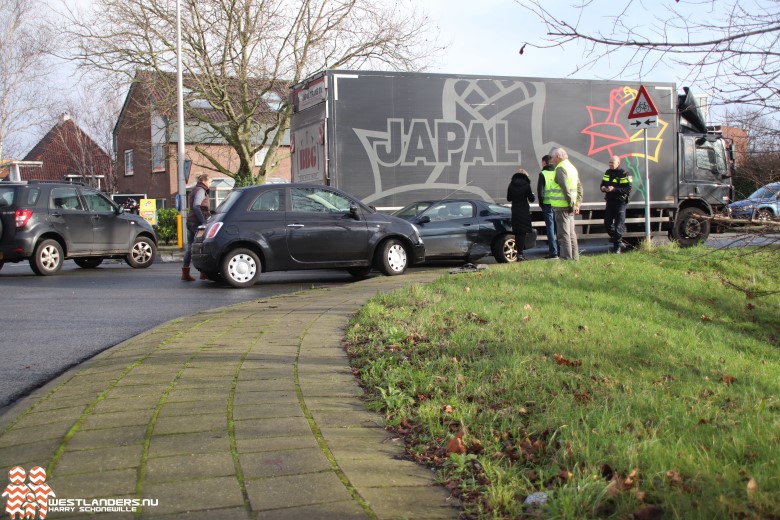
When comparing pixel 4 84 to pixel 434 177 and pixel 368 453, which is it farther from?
pixel 368 453

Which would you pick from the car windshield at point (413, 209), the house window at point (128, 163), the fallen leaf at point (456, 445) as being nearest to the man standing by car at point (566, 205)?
the car windshield at point (413, 209)

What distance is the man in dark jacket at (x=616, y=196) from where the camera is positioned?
14.7m

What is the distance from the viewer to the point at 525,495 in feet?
10.3

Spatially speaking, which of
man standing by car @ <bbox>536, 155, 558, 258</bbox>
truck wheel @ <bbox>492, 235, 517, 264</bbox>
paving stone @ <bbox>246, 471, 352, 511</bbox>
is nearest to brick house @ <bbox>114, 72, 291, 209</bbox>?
truck wheel @ <bbox>492, 235, 517, 264</bbox>

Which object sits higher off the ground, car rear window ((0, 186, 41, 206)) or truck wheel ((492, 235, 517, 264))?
car rear window ((0, 186, 41, 206))

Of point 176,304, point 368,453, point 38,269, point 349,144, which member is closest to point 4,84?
point 38,269

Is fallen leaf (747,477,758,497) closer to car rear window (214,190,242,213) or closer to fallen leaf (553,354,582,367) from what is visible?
fallen leaf (553,354,582,367)

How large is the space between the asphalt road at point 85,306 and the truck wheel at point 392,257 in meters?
0.85

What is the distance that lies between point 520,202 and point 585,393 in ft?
32.4

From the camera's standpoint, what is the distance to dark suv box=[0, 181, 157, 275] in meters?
Result: 13.9

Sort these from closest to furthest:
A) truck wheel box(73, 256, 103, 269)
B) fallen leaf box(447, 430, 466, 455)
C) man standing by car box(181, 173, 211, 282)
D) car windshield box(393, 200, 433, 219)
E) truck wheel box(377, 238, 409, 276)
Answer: fallen leaf box(447, 430, 466, 455)
truck wheel box(377, 238, 409, 276)
man standing by car box(181, 173, 211, 282)
car windshield box(393, 200, 433, 219)
truck wheel box(73, 256, 103, 269)

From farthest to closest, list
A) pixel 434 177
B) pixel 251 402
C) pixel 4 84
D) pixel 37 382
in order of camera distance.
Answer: pixel 4 84, pixel 434 177, pixel 37 382, pixel 251 402

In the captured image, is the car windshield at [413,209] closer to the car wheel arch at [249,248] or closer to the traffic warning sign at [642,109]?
the car wheel arch at [249,248]

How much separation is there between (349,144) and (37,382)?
31.0 ft
